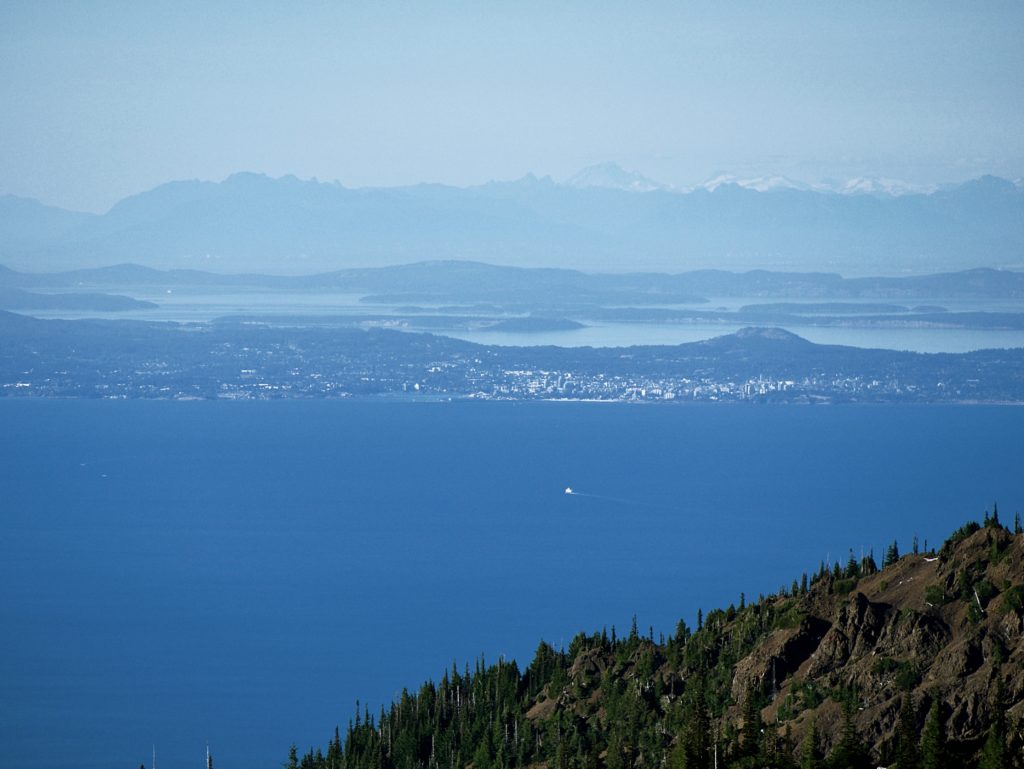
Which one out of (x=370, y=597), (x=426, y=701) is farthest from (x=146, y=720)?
(x=370, y=597)

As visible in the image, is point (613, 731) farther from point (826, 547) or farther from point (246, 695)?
point (826, 547)

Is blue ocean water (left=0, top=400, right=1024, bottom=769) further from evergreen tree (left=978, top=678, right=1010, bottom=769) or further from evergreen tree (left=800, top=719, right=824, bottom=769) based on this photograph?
evergreen tree (left=978, top=678, right=1010, bottom=769)

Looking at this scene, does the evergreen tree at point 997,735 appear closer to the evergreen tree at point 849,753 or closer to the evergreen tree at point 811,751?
the evergreen tree at point 849,753

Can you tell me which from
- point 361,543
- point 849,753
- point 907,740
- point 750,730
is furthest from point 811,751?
point 361,543

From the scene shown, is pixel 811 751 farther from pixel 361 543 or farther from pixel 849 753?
pixel 361 543

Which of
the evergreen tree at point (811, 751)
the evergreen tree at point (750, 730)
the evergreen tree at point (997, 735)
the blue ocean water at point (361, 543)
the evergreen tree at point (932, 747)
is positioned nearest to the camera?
the evergreen tree at point (997, 735)

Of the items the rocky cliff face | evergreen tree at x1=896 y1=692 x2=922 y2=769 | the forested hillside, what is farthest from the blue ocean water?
evergreen tree at x1=896 y1=692 x2=922 y2=769

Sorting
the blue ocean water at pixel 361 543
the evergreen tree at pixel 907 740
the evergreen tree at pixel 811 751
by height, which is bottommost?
the blue ocean water at pixel 361 543

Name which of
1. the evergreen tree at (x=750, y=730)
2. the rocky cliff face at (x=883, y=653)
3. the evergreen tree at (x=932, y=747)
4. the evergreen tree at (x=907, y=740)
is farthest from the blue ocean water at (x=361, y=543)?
the evergreen tree at (x=932, y=747)
